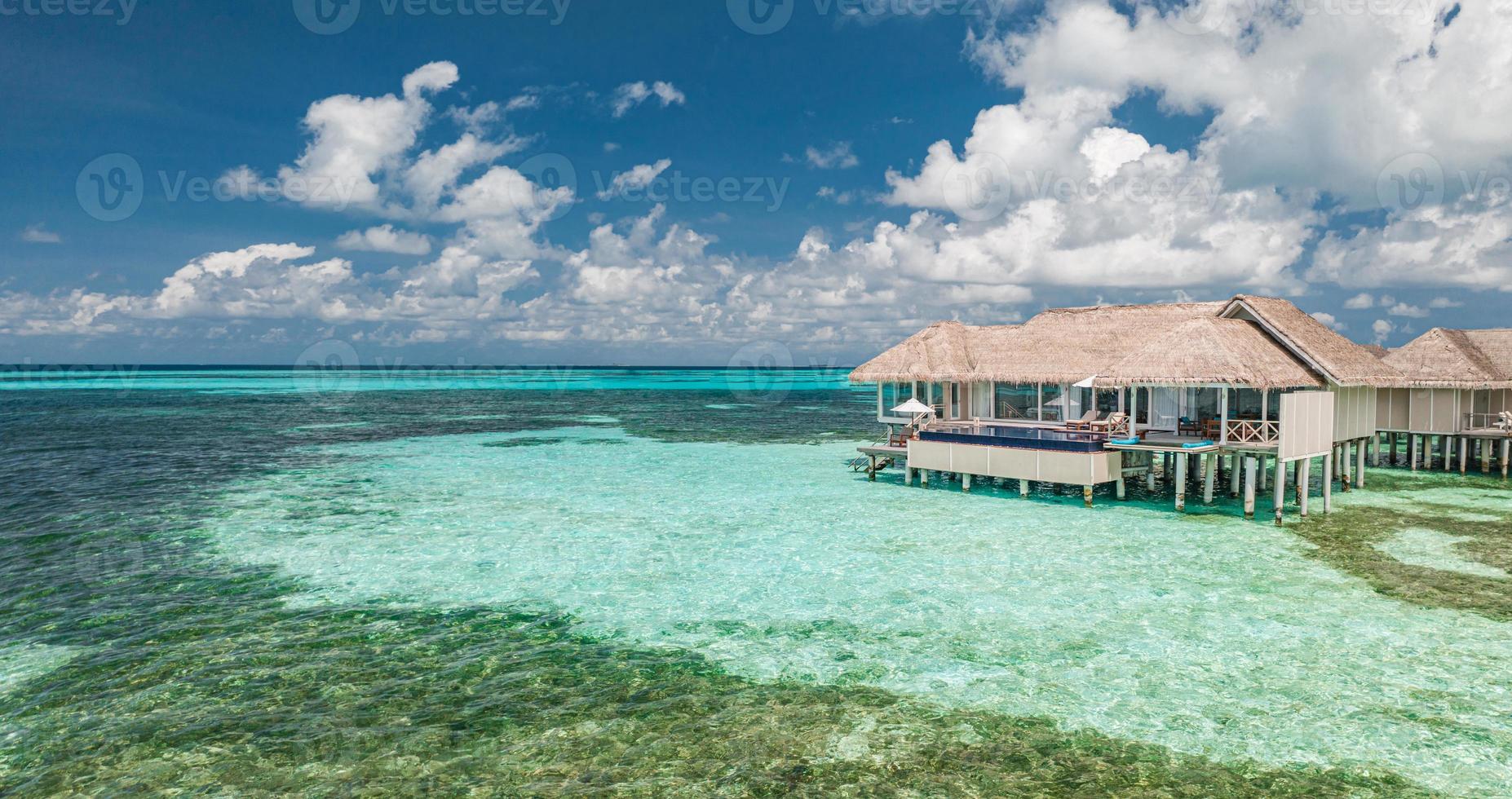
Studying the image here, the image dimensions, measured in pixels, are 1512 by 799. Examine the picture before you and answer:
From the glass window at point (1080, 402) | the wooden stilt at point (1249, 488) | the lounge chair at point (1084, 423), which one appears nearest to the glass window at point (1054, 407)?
the glass window at point (1080, 402)

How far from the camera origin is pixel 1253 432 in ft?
60.5

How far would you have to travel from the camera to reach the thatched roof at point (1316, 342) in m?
19.4

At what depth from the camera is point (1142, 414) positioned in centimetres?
2178

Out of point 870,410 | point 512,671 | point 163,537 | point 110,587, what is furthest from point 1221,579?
point 870,410

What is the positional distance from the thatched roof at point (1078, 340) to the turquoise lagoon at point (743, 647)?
148 inches

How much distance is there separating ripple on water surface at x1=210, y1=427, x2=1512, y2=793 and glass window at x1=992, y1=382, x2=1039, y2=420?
4848mm

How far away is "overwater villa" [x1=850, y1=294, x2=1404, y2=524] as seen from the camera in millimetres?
18391

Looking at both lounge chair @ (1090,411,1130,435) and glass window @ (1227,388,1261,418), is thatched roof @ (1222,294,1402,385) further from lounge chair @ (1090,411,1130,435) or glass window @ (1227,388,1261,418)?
lounge chair @ (1090,411,1130,435)

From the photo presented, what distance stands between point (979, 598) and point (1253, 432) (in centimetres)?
1023

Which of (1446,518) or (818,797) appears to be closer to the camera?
(818,797)

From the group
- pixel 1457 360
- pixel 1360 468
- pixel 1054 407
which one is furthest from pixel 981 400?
pixel 1457 360

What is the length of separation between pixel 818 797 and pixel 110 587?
12.7 metres

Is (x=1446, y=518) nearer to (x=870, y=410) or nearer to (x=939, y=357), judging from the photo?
(x=939, y=357)

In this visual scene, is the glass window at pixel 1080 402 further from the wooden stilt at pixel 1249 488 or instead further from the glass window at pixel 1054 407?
the wooden stilt at pixel 1249 488
